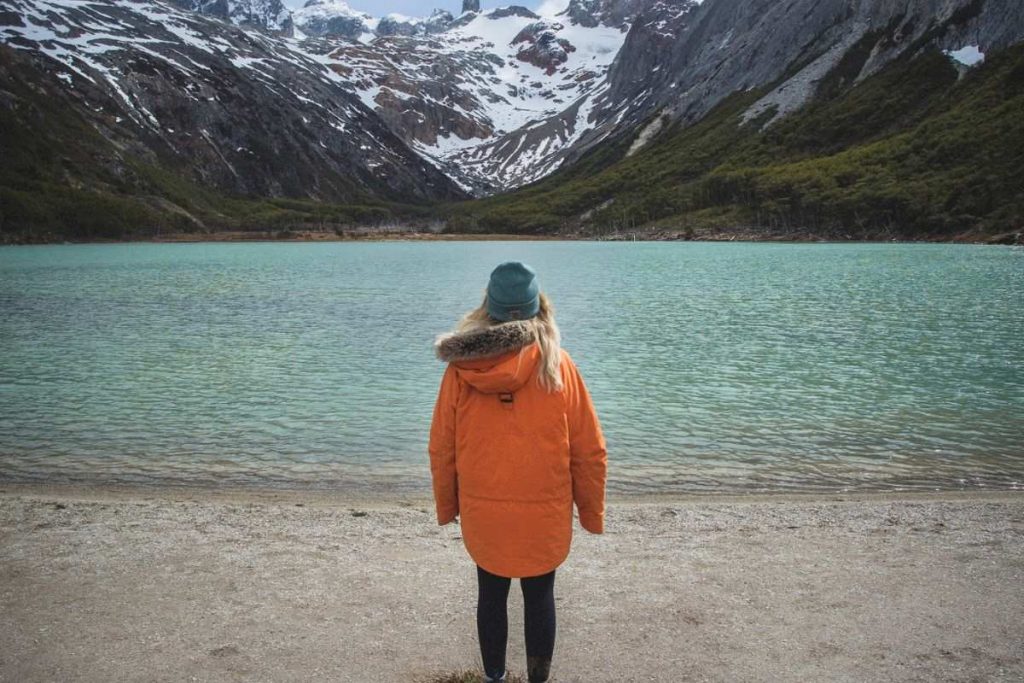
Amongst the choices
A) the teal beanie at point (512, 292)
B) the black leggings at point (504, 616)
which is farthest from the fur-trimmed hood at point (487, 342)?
the black leggings at point (504, 616)

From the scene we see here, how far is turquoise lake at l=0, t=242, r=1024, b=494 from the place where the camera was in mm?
13914

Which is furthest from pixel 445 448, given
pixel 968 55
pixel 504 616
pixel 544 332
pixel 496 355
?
pixel 968 55

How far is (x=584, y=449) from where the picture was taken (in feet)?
17.4

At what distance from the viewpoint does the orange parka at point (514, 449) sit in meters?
5.05

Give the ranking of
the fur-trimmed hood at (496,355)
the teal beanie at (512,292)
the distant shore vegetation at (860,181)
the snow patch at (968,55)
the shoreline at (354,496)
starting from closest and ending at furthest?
the fur-trimmed hood at (496,355)
the teal beanie at (512,292)
the shoreline at (354,496)
the distant shore vegetation at (860,181)
the snow patch at (968,55)

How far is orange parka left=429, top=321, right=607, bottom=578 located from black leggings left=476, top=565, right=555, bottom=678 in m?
0.16

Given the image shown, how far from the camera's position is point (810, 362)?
24.4 metres

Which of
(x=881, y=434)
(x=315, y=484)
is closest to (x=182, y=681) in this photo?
(x=315, y=484)

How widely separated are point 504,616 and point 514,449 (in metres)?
1.23

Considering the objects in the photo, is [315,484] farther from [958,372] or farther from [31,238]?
[31,238]

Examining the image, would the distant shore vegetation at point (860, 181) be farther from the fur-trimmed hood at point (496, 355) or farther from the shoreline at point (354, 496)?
the fur-trimmed hood at point (496, 355)

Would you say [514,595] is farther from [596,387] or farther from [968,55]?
[968,55]

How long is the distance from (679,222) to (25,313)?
15419 centimetres

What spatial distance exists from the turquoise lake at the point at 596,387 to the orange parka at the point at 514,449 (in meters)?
7.58
